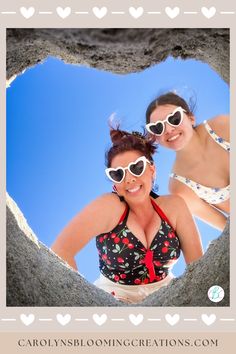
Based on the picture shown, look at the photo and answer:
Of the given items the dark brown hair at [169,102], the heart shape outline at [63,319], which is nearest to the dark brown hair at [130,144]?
the dark brown hair at [169,102]

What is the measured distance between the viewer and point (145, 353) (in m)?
2.77

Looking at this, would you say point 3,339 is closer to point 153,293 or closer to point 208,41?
point 153,293

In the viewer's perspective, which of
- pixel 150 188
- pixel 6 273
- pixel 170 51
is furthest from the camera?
pixel 150 188

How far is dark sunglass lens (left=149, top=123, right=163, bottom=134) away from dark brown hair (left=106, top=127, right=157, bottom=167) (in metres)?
0.05

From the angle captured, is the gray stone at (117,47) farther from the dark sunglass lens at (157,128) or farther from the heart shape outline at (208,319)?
the heart shape outline at (208,319)

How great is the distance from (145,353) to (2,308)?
34.4 inches

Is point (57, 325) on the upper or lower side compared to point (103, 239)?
lower

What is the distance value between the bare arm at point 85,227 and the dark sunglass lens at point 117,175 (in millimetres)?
147

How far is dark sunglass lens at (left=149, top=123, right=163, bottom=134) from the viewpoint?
344 cm

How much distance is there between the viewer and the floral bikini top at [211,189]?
3.37 m

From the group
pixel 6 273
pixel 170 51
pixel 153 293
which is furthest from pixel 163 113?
pixel 6 273

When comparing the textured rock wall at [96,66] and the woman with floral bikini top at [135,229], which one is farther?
the woman with floral bikini top at [135,229]
